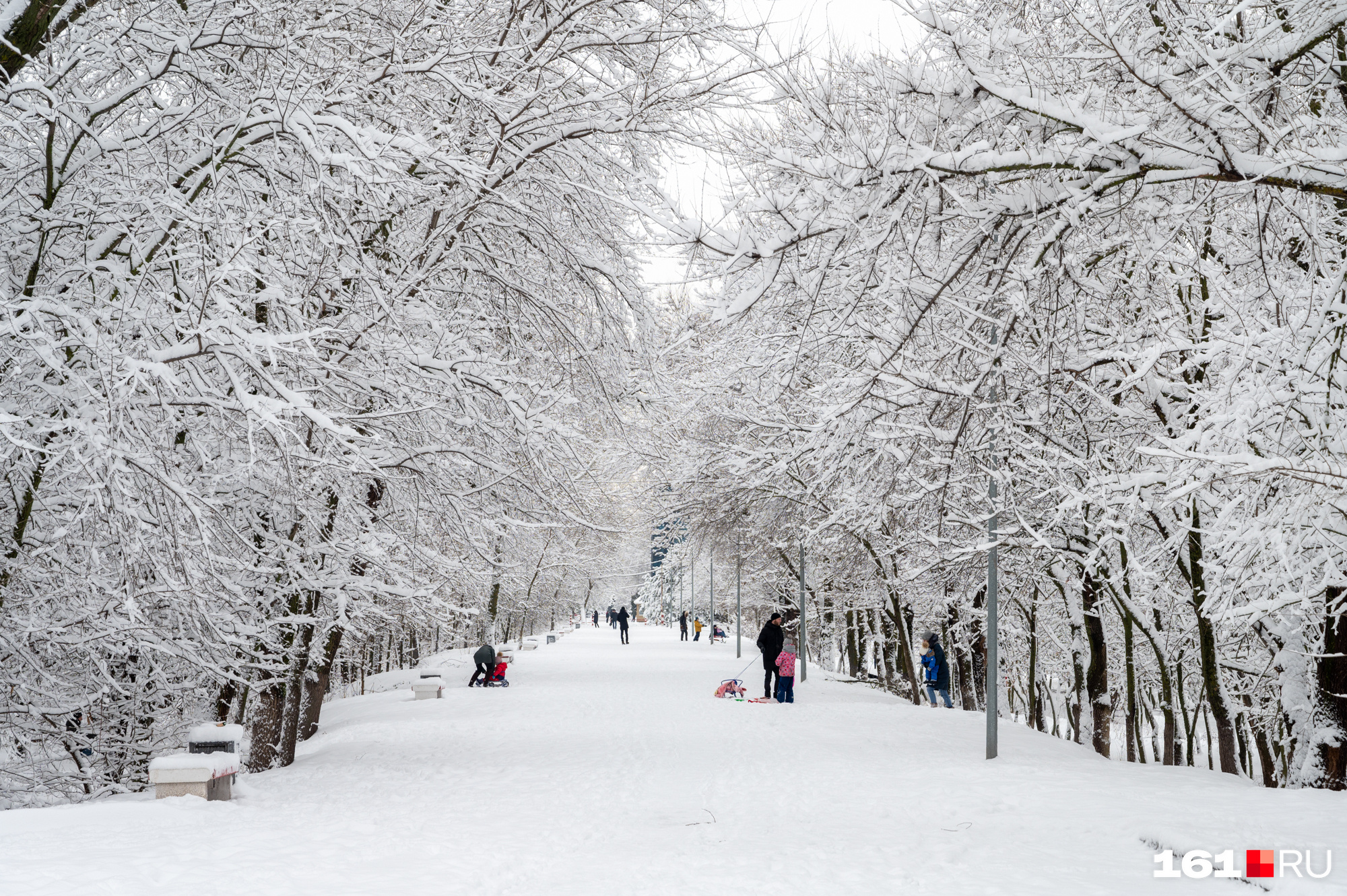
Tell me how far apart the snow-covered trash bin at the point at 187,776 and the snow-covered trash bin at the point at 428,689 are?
13338 mm

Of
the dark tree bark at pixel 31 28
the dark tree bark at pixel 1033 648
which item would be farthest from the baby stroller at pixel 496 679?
the dark tree bark at pixel 31 28

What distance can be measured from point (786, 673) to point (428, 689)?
302 inches

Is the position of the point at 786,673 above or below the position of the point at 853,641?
below

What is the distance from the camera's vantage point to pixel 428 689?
870 inches

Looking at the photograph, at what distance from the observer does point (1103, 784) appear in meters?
9.63

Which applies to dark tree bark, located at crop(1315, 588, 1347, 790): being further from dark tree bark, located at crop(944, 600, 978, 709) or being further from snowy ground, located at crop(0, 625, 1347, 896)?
dark tree bark, located at crop(944, 600, 978, 709)

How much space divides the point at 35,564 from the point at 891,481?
704 cm

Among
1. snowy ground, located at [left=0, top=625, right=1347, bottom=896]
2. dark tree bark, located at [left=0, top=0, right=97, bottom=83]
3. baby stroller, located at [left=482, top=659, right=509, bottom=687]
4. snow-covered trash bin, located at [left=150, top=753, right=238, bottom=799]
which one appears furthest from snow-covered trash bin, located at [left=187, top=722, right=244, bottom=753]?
baby stroller, located at [left=482, top=659, right=509, bottom=687]

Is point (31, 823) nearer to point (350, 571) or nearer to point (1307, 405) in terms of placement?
point (350, 571)

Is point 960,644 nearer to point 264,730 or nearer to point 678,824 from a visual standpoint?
point 264,730

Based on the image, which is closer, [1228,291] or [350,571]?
[1228,291]

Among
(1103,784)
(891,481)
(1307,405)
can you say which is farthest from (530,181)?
(1103,784)

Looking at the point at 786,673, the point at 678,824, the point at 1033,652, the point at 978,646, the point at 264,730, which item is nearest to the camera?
the point at 678,824

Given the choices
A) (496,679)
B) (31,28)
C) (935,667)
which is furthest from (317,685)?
(935,667)
